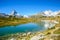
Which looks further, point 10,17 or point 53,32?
point 10,17

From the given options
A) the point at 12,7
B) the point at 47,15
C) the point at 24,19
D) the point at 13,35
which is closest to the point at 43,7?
the point at 47,15

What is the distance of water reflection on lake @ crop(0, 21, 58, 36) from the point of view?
24.5 ft

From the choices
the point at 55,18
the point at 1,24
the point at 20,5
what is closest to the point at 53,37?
the point at 55,18

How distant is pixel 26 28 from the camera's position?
7688 millimetres

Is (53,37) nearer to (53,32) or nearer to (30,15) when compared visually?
(53,32)

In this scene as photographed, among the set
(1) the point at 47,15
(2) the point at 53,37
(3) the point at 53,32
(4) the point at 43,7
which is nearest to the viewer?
(2) the point at 53,37

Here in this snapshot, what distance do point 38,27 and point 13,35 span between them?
1.69m

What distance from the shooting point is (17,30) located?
7.60 meters

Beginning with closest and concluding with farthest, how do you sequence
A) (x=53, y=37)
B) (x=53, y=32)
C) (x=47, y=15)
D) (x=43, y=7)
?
(x=53, y=37) < (x=53, y=32) < (x=43, y=7) < (x=47, y=15)

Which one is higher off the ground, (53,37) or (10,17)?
(10,17)

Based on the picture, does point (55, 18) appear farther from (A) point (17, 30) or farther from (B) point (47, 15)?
(A) point (17, 30)

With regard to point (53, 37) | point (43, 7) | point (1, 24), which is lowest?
point (53, 37)

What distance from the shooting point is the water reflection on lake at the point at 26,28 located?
7455 mm

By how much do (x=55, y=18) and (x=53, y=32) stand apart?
1400mm
